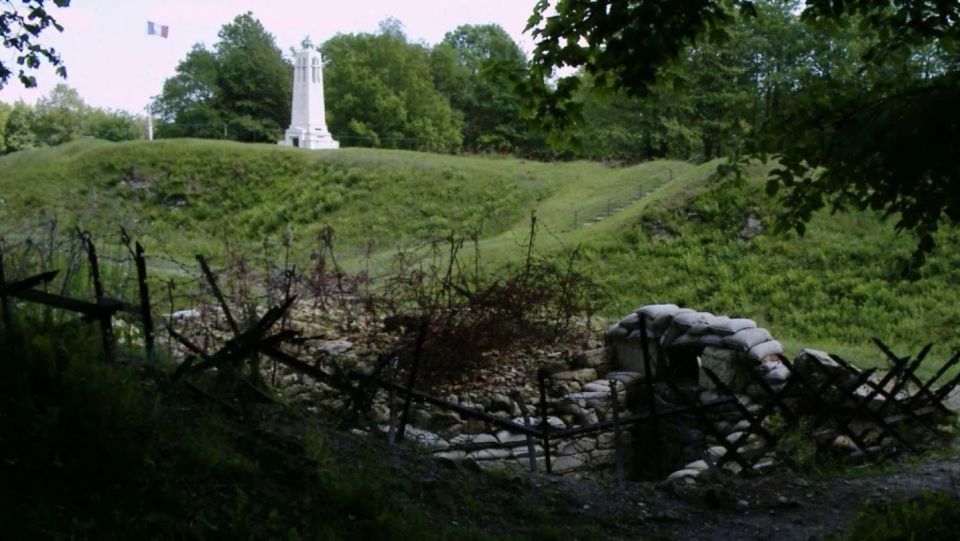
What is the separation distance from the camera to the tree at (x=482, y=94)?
63.6 metres

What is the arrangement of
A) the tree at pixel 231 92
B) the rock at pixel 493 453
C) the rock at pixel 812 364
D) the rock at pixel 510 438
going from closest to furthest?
the rock at pixel 493 453 < the rock at pixel 510 438 < the rock at pixel 812 364 < the tree at pixel 231 92

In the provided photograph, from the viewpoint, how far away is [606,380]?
1473 cm

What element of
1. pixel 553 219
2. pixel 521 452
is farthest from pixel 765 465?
pixel 553 219

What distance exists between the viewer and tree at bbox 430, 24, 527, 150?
63562 mm

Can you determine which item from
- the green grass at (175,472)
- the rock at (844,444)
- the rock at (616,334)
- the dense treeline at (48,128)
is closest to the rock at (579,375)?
the rock at (616,334)

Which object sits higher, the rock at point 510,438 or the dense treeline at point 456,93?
the dense treeline at point 456,93

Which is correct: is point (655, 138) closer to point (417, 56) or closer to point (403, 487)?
point (417, 56)

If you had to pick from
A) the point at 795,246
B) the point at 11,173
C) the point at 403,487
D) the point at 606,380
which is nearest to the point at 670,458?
the point at 606,380

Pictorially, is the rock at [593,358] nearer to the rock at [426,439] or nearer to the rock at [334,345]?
the rock at [334,345]

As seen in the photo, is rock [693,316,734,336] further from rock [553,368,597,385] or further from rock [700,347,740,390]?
rock [553,368,597,385]

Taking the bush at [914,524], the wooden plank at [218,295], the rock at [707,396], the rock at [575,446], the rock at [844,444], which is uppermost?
the wooden plank at [218,295]

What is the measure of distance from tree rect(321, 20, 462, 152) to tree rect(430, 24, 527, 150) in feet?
8.32

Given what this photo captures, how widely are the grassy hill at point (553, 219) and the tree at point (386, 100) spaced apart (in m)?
14.9

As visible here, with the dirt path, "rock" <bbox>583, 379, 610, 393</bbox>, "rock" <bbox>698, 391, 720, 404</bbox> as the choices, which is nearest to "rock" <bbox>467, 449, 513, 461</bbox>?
the dirt path
